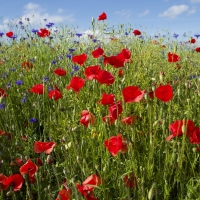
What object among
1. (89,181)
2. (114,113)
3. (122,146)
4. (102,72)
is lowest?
(89,181)

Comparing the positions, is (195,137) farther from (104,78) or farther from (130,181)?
(104,78)

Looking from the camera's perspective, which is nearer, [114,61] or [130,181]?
[130,181]

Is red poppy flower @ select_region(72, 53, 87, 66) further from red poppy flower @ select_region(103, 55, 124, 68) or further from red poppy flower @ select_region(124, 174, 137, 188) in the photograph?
red poppy flower @ select_region(124, 174, 137, 188)

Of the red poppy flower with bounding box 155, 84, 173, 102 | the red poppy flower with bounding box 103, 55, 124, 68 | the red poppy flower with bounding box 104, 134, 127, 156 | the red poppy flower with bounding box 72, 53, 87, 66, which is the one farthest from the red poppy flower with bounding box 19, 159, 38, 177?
the red poppy flower with bounding box 72, 53, 87, 66

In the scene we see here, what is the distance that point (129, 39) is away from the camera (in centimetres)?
520

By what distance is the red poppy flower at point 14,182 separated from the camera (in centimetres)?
146

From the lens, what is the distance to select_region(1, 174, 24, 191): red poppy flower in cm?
146

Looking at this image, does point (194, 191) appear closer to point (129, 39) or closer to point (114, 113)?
point (114, 113)

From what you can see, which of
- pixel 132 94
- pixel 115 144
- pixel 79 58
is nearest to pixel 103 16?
pixel 79 58

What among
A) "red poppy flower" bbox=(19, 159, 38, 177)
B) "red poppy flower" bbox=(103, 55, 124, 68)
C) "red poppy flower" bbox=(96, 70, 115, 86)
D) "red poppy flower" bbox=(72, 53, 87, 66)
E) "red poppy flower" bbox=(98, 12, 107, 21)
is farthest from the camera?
"red poppy flower" bbox=(98, 12, 107, 21)

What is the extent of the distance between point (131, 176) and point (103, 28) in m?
2.05

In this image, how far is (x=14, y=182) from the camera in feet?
5.01

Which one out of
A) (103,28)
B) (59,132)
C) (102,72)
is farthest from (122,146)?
(103,28)

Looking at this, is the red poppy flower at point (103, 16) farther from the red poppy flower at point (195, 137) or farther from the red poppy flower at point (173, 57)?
the red poppy flower at point (195, 137)
